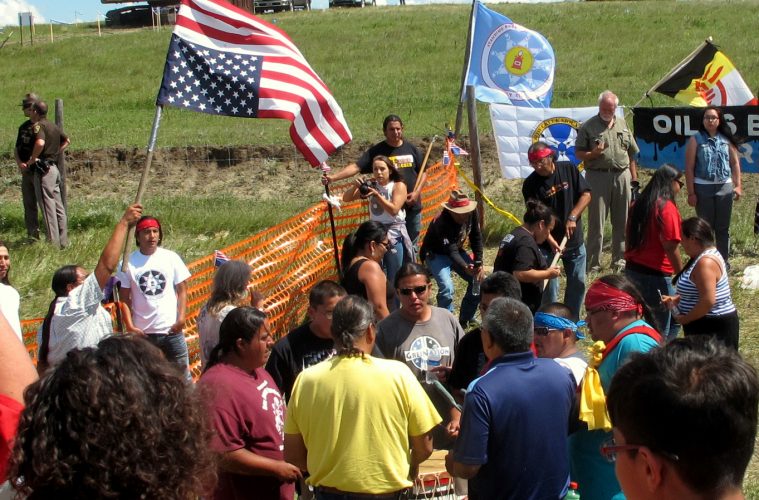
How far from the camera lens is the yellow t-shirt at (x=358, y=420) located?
14.1 ft

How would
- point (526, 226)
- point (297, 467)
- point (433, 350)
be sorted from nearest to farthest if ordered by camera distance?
point (297, 467) < point (433, 350) < point (526, 226)

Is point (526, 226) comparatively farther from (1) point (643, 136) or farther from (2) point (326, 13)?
(2) point (326, 13)

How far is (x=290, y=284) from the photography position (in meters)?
9.46

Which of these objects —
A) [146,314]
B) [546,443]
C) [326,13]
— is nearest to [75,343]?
[146,314]

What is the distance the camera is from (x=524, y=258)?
771 cm

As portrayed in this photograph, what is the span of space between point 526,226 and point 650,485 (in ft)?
19.3

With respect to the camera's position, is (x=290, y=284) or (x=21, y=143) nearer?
(x=290, y=284)

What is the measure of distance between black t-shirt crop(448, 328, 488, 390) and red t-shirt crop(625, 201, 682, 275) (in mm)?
2894

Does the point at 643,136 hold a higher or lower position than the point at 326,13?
lower

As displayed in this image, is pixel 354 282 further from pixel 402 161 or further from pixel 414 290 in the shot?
pixel 402 161

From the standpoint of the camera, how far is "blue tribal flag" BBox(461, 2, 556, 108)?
41.0ft

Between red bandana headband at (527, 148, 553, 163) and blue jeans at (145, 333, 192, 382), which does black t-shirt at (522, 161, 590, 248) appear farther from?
blue jeans at (145, 333, 192, 382)

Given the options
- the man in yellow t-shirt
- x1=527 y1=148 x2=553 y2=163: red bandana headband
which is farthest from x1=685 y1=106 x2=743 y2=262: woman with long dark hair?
the man in yellow t-shirt

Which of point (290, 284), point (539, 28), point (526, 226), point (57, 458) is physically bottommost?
point (290, 284)
